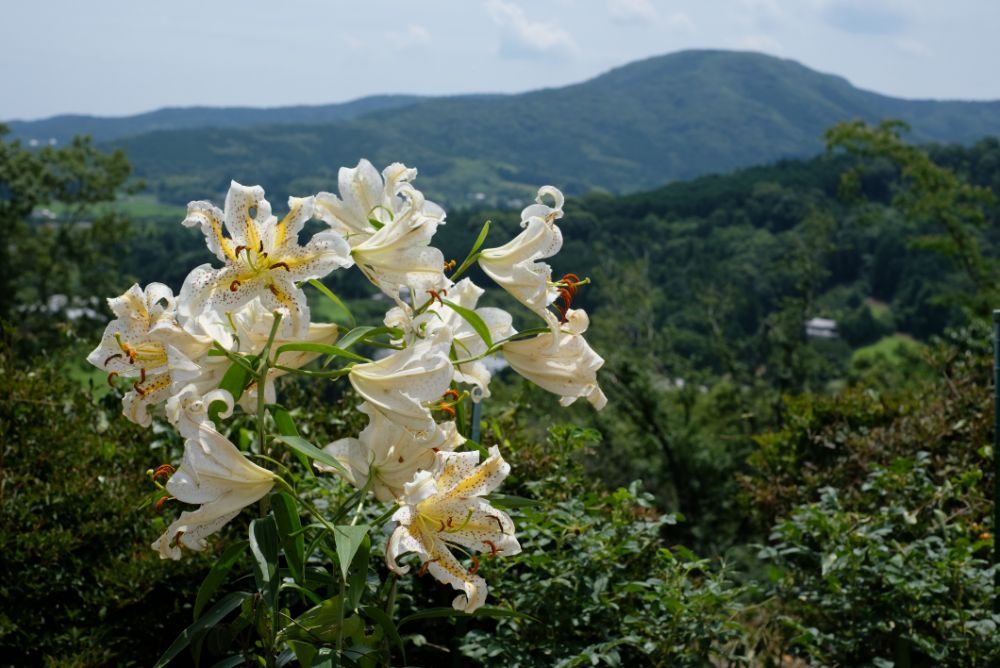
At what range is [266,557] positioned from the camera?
1177 mm

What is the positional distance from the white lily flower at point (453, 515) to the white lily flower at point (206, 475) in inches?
7.1

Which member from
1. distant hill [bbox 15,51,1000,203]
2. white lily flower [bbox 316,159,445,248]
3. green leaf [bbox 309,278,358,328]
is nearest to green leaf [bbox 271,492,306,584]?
green leaf [bbox 309,278,358,328]

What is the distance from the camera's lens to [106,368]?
1277 mm

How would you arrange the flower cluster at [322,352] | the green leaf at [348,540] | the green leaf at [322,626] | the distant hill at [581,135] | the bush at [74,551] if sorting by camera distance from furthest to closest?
the distant hill at [581,135], the bush at [74,551], the green leaf at [322,626], the flower cluster at [322,352], the green leaf at [348,540]

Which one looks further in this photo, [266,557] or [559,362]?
[559,362]

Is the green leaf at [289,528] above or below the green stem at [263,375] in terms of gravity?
below

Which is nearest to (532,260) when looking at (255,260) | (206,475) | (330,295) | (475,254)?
(475,254)

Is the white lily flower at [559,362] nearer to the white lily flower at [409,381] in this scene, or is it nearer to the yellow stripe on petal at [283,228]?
the white lily flower at [409,381]

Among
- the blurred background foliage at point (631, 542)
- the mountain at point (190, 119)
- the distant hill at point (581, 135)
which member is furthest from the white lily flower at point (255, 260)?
the mountain at point (190, 119)

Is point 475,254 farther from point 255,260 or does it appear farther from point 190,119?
point 190,119

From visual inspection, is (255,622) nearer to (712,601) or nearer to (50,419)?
(712,601)

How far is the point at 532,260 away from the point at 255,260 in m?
0.39

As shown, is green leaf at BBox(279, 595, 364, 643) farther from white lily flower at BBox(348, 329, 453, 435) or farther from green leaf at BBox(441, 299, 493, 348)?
green leaf at BBox(441, 299, 493, 348)

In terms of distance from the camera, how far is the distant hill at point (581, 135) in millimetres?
97250
